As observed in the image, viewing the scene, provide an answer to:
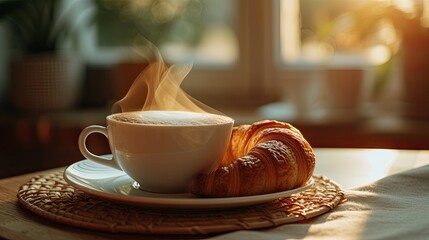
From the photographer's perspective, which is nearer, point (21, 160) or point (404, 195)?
→ point (404, 195)

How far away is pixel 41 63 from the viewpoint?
6.98ft

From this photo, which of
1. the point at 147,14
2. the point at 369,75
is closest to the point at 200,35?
the point at 147,14

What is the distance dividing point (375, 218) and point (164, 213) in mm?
202

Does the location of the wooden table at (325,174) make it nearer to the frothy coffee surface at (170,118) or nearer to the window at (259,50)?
the frothy coffee surface at (170,118)

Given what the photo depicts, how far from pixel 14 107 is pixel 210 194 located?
5.40 ft

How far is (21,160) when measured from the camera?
205 centimetres

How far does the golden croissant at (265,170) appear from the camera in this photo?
0.69 metres

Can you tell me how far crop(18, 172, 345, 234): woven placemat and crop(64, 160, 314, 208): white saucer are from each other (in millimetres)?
12

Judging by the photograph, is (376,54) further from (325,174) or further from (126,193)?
(126,193)

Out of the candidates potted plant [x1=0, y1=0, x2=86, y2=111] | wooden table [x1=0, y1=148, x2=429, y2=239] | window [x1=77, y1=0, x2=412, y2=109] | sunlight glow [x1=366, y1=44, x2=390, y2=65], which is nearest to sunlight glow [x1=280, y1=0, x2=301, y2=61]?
window [x1=77, y1=0, x2=412, y2=109]

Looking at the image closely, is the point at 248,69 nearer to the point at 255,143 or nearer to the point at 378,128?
the point at 378,128

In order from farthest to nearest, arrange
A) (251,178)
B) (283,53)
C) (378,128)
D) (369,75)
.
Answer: (283,53), (369,75), (378,128), (251,178)

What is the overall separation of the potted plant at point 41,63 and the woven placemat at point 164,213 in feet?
4.54

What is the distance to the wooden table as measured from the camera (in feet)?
2.11
